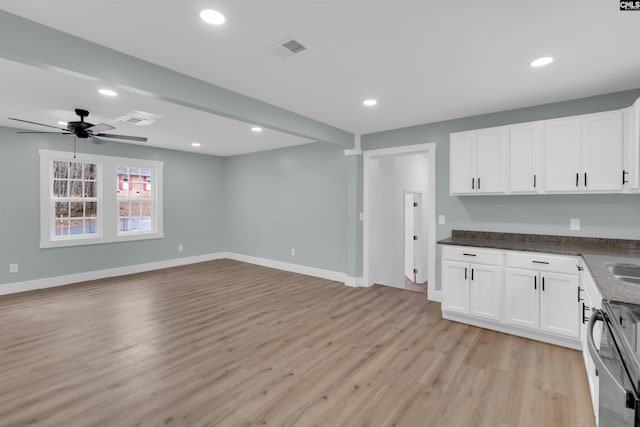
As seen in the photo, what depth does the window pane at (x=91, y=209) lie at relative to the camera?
5691 mm

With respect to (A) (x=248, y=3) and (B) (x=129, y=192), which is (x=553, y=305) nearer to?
(A) (x=248, y=3)

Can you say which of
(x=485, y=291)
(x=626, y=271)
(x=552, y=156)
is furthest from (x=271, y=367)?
(x=552, y=156)

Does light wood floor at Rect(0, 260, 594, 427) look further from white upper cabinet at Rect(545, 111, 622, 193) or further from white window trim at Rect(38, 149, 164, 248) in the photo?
white upper cabinet at Rect(545, 111, 622, 193)

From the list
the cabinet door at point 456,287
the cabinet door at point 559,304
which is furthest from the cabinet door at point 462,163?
the cabinet door at point 559,304

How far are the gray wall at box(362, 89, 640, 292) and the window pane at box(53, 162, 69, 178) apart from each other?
585 cm

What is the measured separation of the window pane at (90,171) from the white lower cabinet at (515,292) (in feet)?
20.7

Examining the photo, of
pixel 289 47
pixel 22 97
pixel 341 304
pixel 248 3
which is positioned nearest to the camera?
pixel 248 3

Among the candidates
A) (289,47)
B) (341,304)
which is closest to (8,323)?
(341,304)

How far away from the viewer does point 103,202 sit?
5.80 meters

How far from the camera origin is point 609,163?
2934 millimetres

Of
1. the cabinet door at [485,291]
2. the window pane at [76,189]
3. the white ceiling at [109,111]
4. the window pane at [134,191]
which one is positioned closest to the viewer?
the white ceiling at [109,111]

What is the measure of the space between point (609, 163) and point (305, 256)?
4.65 m

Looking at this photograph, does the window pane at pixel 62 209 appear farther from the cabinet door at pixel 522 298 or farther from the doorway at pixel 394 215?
the cabinet door at pixel 522 298

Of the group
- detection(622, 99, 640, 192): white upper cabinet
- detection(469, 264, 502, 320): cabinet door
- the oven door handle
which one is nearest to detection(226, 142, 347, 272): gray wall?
detection(469, 264, 502, 320): cabinet door
